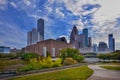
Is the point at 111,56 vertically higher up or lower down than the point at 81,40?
lower down

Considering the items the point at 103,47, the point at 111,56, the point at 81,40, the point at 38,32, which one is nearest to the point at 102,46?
the point at 103,47

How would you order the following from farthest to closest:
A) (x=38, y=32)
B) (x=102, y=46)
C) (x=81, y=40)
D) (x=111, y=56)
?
(x=102, y=46) → (x=81, y=40) → (x=38, y=32) → (x=111, y=56)

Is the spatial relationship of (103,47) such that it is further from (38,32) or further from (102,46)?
(38,32)

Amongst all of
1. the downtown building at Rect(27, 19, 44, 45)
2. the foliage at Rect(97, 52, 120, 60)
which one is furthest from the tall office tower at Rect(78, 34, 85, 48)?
the downtown building at Rect(27, 19, 44, 45)

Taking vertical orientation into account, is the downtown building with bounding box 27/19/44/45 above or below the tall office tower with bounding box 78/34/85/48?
above

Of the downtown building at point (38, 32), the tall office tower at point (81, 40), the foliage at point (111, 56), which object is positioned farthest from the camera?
the tall office tower at point (81, 40)

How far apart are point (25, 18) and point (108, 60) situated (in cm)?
1948

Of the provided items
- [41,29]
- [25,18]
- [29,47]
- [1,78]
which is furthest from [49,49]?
[1,78]

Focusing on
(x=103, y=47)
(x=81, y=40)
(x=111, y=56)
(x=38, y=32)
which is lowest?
(x=111, y=56)

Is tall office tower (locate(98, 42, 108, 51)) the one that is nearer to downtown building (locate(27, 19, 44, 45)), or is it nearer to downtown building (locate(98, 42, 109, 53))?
downtown building (locate(98, 42, 109, 53))

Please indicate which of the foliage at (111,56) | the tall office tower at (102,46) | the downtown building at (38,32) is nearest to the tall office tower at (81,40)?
the foliage at (111,56)

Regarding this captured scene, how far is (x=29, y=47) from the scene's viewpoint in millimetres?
50750

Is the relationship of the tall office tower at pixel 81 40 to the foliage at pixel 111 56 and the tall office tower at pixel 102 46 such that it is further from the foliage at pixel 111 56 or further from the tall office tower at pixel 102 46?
the tall office tower at pixel 102 46

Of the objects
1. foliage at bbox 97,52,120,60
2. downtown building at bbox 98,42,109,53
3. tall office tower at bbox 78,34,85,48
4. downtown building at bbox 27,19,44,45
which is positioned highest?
downtown building at bbox 27,19,44,45
